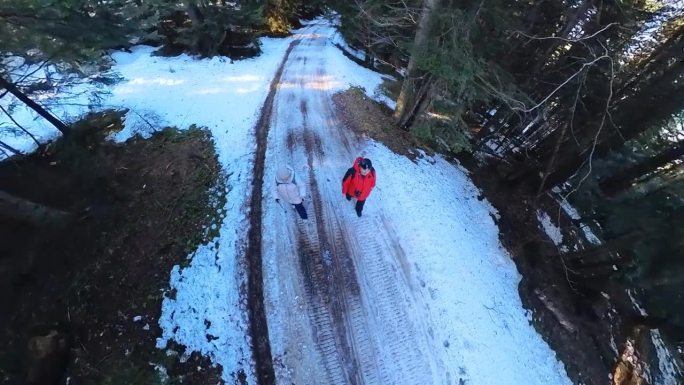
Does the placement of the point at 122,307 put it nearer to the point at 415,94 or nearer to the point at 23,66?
the point at 23,66

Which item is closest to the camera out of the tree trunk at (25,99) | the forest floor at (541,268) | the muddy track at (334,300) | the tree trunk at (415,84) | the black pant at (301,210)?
the muddy track at (334,300)

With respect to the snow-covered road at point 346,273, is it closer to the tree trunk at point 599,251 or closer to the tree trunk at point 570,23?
the tree trunk at point 599,251

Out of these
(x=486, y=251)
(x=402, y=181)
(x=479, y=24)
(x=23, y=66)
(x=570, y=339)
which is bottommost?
(x=570, y=339)

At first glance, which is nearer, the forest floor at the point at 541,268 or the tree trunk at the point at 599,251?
the tree trunk at the point at 599,251

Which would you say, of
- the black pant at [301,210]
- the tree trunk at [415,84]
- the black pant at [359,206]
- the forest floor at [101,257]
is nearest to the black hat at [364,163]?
the black pant at [359,206]

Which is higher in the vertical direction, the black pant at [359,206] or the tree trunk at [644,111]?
the tree trunk at [644,111]

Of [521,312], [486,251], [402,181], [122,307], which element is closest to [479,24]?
[402,181]

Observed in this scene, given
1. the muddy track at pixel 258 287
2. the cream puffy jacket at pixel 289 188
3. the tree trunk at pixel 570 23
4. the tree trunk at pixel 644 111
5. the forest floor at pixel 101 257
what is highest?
the tree trunk at pixel 570 23
